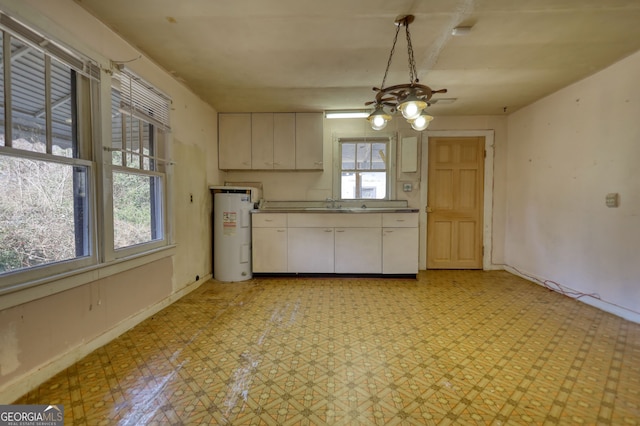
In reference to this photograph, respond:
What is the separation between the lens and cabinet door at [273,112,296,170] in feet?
13.4

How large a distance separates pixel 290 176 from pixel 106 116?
2628mm

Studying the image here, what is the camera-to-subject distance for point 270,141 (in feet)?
13.5

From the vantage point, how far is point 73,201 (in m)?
1.81

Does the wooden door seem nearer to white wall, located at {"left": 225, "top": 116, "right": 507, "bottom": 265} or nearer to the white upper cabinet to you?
white wall, located at {"left": 225, "top": 116, "right": 507, "bottom": 265}

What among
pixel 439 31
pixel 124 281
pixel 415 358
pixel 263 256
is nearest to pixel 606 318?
pixel 415 358

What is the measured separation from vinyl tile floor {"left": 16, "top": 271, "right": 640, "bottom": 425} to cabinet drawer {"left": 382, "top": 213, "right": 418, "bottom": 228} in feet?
3.85

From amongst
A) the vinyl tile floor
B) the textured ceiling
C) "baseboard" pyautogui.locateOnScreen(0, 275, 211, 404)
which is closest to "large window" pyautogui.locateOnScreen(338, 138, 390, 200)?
the textured ceiling

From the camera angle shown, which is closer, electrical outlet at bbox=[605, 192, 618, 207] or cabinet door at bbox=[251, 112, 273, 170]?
electrical outlet at bbox=[605, 192, 618, 207]

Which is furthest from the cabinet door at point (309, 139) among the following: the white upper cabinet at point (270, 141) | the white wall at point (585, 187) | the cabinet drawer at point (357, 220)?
the white wall at point (585, 187)

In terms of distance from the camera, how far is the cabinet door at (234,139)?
411cm

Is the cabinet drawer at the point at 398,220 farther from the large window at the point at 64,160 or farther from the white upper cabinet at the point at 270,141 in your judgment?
the large window at the point at 64,160

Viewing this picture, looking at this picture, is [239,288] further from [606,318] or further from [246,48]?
[606,318]

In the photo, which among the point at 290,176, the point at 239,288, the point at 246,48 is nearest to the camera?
the point at 246,48

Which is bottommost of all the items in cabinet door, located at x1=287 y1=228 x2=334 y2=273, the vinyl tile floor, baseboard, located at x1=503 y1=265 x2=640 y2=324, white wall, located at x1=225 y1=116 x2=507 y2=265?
the vinyl tile floor
